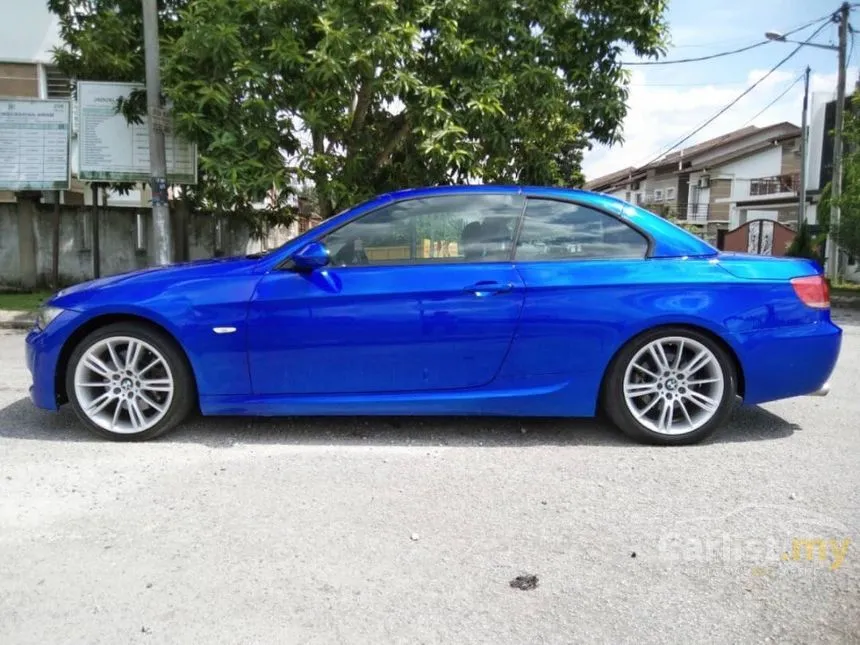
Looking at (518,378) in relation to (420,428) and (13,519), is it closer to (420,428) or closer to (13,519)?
(420,428)

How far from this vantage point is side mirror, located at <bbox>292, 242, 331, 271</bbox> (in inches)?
152

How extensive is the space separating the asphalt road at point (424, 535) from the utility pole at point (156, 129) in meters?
5.65

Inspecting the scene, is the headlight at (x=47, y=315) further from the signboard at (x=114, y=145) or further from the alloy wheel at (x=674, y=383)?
the signboard at (x=114, y=145)

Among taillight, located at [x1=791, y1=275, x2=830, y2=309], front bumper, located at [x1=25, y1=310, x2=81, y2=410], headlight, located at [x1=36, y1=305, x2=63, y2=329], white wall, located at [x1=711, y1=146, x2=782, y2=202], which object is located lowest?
front bumper, located at [x1=25, y1=310, x2=81, y2=410]

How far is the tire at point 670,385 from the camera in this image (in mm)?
3961

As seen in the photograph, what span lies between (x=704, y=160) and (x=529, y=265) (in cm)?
5157

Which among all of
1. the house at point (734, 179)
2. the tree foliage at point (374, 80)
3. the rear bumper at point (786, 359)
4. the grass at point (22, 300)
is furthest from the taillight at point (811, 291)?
the house at point (734, 179)

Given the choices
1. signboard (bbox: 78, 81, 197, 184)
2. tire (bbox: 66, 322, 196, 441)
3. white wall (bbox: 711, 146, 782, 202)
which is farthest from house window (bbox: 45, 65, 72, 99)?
white wall (bbox: 711, 146, 782, 202)

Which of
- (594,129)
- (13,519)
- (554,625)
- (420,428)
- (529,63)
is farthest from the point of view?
(594,129)

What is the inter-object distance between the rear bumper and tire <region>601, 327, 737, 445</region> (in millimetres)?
116

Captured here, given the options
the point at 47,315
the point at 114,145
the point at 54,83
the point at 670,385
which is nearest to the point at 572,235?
the point at 670,385

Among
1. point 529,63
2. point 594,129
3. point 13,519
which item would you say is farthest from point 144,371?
point 594,129

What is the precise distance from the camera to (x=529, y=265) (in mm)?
3955

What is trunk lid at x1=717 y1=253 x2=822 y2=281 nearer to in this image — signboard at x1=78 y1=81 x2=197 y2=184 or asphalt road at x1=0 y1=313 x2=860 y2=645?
asphalt road at x1=0 y1=313 x2=860 y2=645
